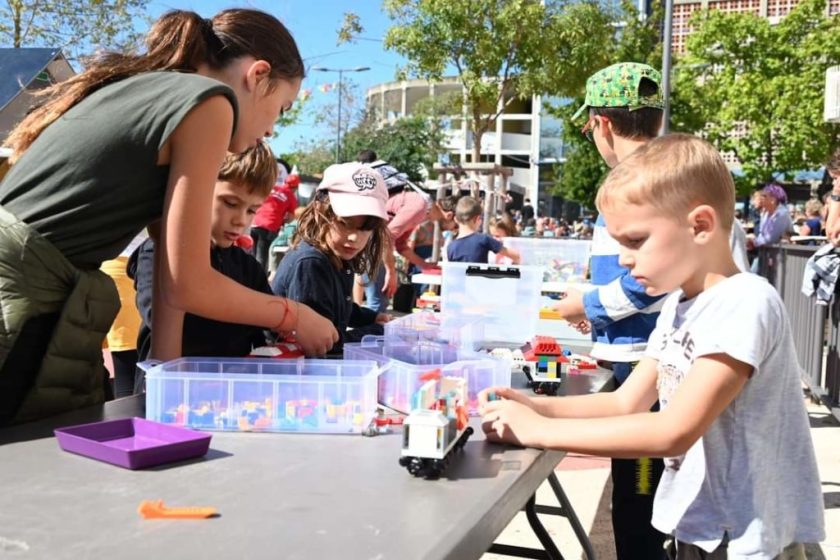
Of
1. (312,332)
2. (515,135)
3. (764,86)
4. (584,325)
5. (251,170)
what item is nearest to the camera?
(312,332)

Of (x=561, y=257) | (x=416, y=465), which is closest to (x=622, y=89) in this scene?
(x=416, y=465)

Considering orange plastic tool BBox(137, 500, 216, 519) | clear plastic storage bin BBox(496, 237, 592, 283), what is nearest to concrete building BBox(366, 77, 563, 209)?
clear plastic storage bin BBox(496, 237, 592, 283)

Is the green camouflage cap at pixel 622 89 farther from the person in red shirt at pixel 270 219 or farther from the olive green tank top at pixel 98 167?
the person in red shirt at pixel 270 219

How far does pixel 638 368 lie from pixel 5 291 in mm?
1230

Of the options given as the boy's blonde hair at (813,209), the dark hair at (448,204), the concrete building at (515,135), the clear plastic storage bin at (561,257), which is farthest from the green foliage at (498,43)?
the concrete building at (515,135)

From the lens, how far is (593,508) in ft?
12.8

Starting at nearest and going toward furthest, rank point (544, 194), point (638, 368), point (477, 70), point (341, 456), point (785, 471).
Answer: point (341, 456), point (785, 471), point (638, 368), point (477, 70), point (544, 194)

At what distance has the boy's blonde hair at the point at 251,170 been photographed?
2453 mm

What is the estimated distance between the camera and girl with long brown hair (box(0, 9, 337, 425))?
153cm

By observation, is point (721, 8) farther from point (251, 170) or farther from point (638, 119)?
point (251, 170)

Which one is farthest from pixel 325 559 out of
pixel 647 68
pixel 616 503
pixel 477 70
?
pixel 477 70

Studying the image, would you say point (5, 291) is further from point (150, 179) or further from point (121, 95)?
point (121, 95)

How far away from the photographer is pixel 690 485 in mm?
1531

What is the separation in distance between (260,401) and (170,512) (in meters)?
0.53
